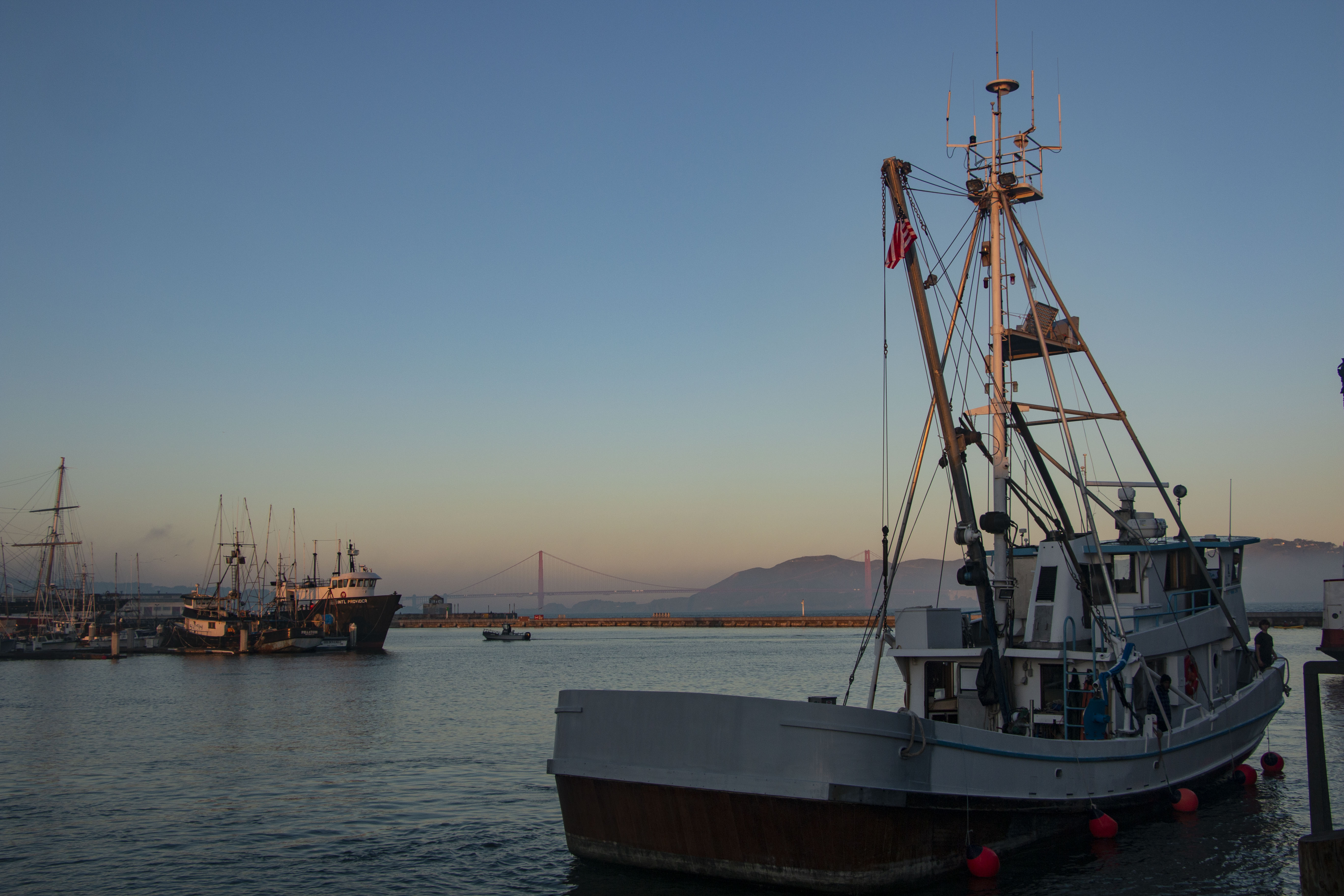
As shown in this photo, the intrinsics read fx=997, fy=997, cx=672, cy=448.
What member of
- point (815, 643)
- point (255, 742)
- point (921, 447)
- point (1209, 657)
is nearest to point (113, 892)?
point (921, 447)

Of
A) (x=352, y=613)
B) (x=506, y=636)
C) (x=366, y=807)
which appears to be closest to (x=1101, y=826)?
(x=366, y=807)

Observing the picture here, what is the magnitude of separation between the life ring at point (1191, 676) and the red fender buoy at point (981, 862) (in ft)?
27.1

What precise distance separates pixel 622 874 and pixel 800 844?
3064mm

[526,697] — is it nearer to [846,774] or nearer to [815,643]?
[846,774]

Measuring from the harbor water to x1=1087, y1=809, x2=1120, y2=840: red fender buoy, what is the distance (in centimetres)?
22

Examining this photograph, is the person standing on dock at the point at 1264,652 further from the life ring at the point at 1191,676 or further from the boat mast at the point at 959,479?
the boat mast at the point at 959,479

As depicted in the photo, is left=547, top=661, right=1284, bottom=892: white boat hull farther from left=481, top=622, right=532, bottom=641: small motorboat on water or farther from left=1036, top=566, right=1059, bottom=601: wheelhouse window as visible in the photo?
left=481, top=622, right=532, bottom=641: small motorboat on water

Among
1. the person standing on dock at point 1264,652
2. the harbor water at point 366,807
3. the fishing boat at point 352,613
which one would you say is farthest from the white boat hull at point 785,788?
the fishing boat at point 352,613

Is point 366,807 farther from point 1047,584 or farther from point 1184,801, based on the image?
point 1184,801

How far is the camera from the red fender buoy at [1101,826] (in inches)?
635

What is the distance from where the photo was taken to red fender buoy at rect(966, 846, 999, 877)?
13.9 meters

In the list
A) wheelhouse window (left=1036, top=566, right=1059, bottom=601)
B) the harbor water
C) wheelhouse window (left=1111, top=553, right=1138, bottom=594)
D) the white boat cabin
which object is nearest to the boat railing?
the white boat cabin

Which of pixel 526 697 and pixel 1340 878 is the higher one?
pixel 1340 878

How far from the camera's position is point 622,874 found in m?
14.4
